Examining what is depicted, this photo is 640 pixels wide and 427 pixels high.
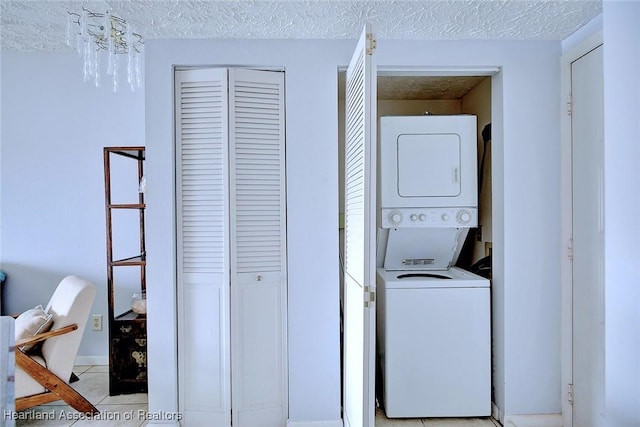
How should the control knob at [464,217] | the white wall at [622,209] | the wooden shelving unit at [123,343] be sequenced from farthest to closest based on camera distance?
the wooden shelving unit at [123,343] → the control knob at [464,217] → the white wall at [622,209]

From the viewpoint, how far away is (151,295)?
218 cm

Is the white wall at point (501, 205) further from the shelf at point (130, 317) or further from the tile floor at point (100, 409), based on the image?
the shelf at point (130, 317)

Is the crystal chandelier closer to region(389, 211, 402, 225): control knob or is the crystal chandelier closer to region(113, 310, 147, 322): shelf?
region(113, 310, 147, 322): shelf

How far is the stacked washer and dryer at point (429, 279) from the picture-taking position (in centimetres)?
230

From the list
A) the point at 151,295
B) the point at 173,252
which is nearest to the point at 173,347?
the point at 151,295

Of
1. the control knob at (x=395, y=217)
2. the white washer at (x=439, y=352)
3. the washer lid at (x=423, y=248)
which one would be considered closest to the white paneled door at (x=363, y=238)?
the white washer at (x=439, y=352)

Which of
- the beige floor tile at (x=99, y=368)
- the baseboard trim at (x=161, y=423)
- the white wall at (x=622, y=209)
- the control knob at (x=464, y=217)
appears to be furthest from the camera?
the beige floor tile at (x=99, y=368)

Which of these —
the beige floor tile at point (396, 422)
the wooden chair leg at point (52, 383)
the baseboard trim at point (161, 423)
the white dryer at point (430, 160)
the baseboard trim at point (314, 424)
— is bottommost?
the beige floor tile at point (396, 422)

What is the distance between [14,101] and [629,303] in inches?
165

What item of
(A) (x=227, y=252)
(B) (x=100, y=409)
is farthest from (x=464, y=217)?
(B) (x=100, y=409)

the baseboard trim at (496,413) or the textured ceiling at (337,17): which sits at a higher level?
the textured ceiling at (337,17)

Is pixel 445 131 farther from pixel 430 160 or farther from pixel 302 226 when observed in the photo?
pixel 302 226

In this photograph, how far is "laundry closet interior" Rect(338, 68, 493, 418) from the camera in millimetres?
2307

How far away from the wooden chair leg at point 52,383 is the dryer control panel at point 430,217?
2193 mm
